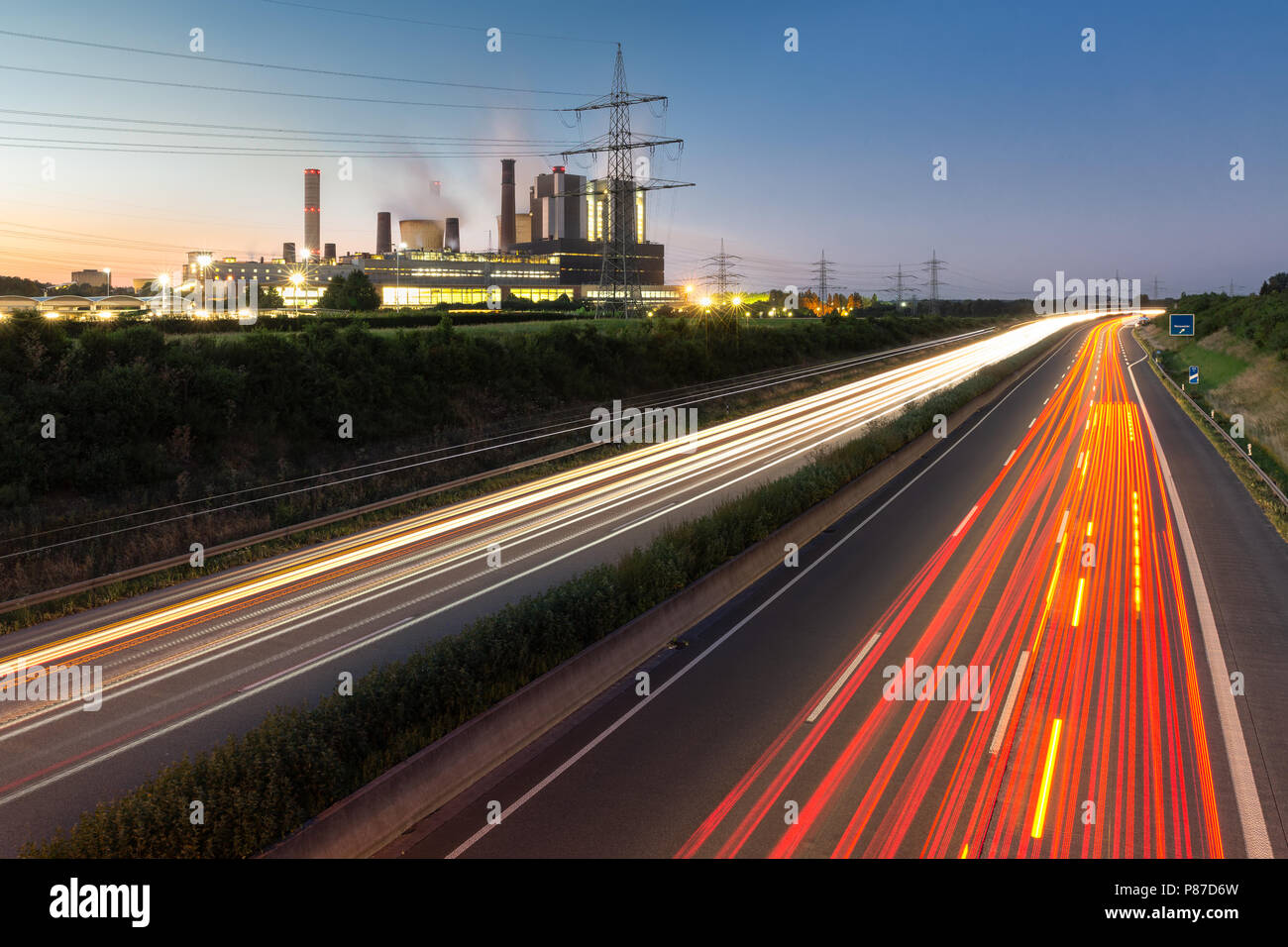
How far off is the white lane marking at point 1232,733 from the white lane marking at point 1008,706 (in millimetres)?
2471

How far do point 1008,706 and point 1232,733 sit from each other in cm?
269

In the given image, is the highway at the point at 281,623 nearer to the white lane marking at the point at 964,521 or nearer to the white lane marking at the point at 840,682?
the white lane marking at the point at 840,682

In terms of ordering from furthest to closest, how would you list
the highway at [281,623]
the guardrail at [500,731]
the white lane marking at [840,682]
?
1. the white lane marking at [840,682]
2. the highway at [281,623]
3. the guardrail at [500,731]

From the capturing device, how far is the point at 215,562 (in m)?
22.1

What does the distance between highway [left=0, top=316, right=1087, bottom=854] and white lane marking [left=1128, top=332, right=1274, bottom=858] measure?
39.0 ft

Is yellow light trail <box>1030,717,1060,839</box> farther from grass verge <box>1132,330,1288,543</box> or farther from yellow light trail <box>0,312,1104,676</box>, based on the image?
grass verge <box>1132,330,1288,543</box>

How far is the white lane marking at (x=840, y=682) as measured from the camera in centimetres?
1205

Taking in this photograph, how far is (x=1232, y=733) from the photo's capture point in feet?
37.5

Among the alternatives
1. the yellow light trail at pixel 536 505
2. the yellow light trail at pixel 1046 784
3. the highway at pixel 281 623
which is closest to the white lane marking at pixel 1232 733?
the yellow light trail at pixel 1046 784

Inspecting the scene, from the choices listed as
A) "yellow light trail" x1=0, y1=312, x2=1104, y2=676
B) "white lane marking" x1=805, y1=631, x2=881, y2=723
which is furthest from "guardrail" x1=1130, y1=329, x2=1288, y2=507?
"white lane marking" x1=805, y1=631, x2=881, y2=723

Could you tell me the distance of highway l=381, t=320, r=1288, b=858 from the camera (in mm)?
9047

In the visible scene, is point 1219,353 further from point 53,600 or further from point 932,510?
point 53,600

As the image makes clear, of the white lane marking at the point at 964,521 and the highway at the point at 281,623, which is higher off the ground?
the white lane marking at the point at 964,521

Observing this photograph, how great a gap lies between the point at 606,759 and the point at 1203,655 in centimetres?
1005
